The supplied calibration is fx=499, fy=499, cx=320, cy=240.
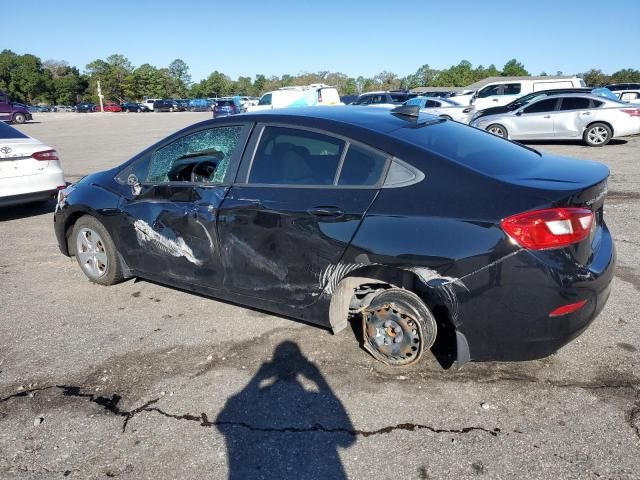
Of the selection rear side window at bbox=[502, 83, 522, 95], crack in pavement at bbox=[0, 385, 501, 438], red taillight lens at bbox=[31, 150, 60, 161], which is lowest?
crack in pavement at bbox=[0, 385, 501, 438]

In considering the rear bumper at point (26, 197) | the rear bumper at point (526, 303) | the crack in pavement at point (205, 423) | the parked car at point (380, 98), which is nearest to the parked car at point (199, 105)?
the parked car at point (380, 98)

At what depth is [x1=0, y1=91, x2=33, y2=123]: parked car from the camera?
34281 millimetres

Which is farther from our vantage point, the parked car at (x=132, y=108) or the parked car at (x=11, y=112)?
the parked car at (x=132, y=108)

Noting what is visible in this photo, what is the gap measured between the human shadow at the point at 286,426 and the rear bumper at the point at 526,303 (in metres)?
0.91

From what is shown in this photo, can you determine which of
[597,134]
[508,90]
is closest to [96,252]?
[597,134]

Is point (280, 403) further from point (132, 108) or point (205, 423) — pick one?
point (132, 108)

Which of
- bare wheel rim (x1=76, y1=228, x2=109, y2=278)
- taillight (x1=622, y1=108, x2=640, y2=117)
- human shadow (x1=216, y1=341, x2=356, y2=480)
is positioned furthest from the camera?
taillight (x1=622, y1=108, x2=640, y2=117)

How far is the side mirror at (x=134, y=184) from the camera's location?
13.6 ft

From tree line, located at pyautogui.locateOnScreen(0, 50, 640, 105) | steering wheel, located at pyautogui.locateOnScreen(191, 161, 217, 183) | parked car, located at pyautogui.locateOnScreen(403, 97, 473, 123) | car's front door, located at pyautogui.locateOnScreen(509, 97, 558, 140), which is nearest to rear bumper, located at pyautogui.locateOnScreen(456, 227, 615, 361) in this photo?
steering wheel, located at pyautogui.locateOnScreen(191, 161, 217, 183)

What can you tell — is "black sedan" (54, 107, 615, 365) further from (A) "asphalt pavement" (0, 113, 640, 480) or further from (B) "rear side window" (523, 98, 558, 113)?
(B) "rear side window" (523, 98, 558, 113)

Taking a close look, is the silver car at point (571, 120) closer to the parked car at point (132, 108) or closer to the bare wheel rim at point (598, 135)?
the bare wheel rim at point (598, 135)

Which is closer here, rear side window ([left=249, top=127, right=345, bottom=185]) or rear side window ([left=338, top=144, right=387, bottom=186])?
rear side window ([left=338, top=144, right=387, bottom=186])

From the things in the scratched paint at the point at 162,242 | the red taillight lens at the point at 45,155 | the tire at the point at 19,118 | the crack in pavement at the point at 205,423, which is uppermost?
the red taillight lens at the point at 45,155

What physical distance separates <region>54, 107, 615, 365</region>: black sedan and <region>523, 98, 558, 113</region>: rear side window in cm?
1233
